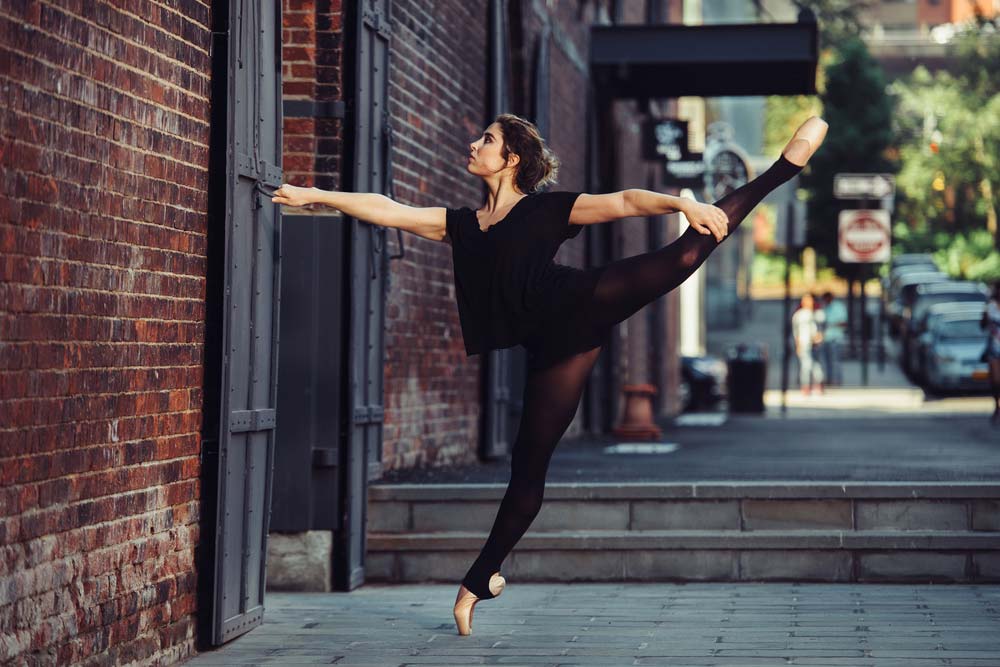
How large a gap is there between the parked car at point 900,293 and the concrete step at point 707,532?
36.1m

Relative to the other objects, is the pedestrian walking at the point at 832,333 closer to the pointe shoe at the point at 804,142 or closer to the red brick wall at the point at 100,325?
the pointe shoe at the point at 804,142

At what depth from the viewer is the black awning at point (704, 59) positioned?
1734 centimetres

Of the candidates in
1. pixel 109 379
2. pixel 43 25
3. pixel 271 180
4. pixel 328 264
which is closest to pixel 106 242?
pixel 109 379

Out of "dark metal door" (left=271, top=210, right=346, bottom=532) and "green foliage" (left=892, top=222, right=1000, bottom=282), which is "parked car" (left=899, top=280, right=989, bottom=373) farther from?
"dark metal door" (left=271, top=210, right=346, bottom=532)

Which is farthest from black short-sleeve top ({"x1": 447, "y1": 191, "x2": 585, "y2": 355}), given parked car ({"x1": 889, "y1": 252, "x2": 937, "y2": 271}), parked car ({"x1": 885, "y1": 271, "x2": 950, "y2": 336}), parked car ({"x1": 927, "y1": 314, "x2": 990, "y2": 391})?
parked car ({"x1": 889, "y1": 252, "x2": 937, "y2": 271})

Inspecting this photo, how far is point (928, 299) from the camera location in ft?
136

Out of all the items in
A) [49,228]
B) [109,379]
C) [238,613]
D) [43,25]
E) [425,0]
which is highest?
[425,0]

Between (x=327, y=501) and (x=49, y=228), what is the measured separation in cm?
374

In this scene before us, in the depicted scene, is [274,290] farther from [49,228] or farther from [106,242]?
[49,228]

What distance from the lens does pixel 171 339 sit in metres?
6.64

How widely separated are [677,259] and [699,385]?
2538 cm

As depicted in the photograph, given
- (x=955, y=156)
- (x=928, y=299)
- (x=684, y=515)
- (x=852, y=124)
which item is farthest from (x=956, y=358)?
(x=955, y=156)

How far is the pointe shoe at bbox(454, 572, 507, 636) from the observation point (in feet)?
22.7

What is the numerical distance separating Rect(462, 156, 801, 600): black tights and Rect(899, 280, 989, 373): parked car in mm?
32142
